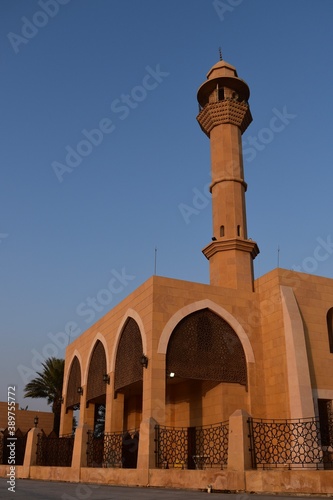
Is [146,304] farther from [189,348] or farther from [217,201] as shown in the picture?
[217,201]

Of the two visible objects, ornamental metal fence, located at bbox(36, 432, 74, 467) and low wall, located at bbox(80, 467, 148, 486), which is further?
ornamental metal fence, located at bbox(36, 432, 74, 467)

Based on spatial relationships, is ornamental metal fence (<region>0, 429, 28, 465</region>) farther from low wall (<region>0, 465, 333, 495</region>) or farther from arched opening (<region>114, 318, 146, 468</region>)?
low wall (<region>0, 465, 333, 495</region>)

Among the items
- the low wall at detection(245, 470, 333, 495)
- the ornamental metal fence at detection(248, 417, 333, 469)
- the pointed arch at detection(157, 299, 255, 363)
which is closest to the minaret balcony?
the pointed arch at detection(157, 299, 255, 363)

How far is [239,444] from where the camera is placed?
27.4ft

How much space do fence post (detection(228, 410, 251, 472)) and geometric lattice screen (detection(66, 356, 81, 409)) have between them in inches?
507

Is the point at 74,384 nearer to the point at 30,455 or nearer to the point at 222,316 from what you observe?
the point at 30,455

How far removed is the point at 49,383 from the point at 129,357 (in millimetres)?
14371

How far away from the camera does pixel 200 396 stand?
1567 cm

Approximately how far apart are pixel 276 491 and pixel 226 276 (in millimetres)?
9161

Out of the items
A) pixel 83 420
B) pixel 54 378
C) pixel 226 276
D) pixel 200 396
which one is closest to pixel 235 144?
pixel 226 276

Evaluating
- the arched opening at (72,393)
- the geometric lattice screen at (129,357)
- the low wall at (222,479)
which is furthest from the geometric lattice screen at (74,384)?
the low wall at (222,479)

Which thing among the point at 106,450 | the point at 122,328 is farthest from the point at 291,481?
the point at 122,328

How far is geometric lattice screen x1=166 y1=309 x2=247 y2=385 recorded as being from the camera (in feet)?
45.8

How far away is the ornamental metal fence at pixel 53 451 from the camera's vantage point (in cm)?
1346
